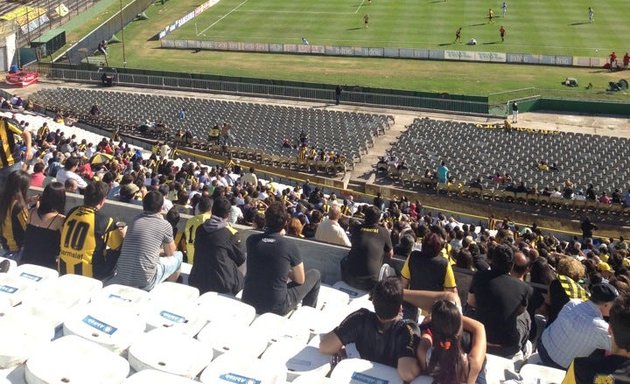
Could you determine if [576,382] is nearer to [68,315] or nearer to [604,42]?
[68,315]

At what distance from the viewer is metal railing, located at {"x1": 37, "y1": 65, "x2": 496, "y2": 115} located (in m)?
41.5

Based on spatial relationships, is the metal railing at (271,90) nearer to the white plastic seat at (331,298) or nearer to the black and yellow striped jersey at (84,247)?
the white plastic seat at (331,298)

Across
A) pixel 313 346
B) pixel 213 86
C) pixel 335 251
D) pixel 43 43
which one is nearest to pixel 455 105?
pixel 213 86

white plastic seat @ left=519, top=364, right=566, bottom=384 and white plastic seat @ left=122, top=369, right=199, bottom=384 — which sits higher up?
white plastic seat @ left=122, top=369, right=199, bottom=384

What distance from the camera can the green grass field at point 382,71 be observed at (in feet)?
148

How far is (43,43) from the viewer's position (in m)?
52.3

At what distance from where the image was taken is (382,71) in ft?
160

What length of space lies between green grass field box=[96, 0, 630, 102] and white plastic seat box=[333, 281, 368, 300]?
3522cm

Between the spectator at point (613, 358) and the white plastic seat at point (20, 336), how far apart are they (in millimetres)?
4498

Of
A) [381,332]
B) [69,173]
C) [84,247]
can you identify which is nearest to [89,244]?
[84,247]

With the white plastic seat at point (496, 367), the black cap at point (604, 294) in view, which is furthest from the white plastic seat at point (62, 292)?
the black cap at point (604, 294)

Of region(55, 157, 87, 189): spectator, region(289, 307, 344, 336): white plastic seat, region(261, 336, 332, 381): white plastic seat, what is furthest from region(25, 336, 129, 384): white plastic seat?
region(55, 157, 87, 189): spectator

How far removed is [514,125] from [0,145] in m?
30.4

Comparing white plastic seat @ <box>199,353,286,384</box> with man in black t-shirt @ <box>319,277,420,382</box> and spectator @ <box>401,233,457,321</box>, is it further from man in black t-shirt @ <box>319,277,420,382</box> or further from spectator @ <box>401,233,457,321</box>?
spectator @ <box>401,233,457,321</box>
